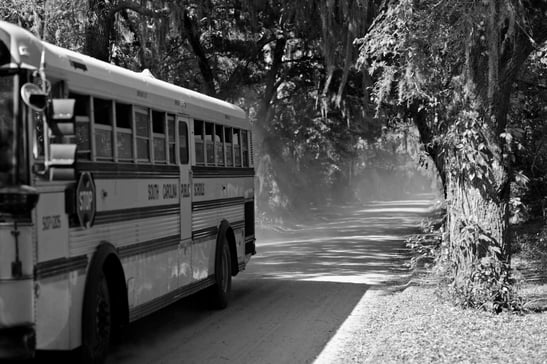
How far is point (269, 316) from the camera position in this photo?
1181 centimetres

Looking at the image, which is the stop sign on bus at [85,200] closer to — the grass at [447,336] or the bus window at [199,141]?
the grass at [447,336]

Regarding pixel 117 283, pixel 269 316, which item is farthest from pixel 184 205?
pixel 117 283

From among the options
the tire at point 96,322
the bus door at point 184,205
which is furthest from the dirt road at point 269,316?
the tire at point 96,322

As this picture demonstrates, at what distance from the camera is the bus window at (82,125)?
772 cm

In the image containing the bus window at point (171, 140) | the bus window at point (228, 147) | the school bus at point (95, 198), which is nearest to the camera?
the school bus at point (95, 198)

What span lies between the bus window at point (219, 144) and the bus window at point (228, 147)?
0.71 ft

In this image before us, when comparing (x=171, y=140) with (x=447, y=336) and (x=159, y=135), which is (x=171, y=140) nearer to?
(x=159, y=135)

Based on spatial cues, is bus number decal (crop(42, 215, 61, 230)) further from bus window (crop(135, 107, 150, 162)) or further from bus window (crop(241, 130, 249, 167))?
bus window (crop(241, 130, 249, 167))

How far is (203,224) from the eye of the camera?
11.8 meters

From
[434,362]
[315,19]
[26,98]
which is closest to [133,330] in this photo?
[434,362]

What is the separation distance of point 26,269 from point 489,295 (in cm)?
656

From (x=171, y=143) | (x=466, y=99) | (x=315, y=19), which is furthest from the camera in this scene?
(x=315, y=19)

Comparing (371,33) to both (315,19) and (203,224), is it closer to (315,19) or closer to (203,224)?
(203,224)

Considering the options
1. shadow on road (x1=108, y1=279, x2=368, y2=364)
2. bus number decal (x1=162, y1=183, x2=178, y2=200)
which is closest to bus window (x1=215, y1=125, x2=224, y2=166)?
shadow on road (x1=108, y1=279, x2=368, y2=364)
